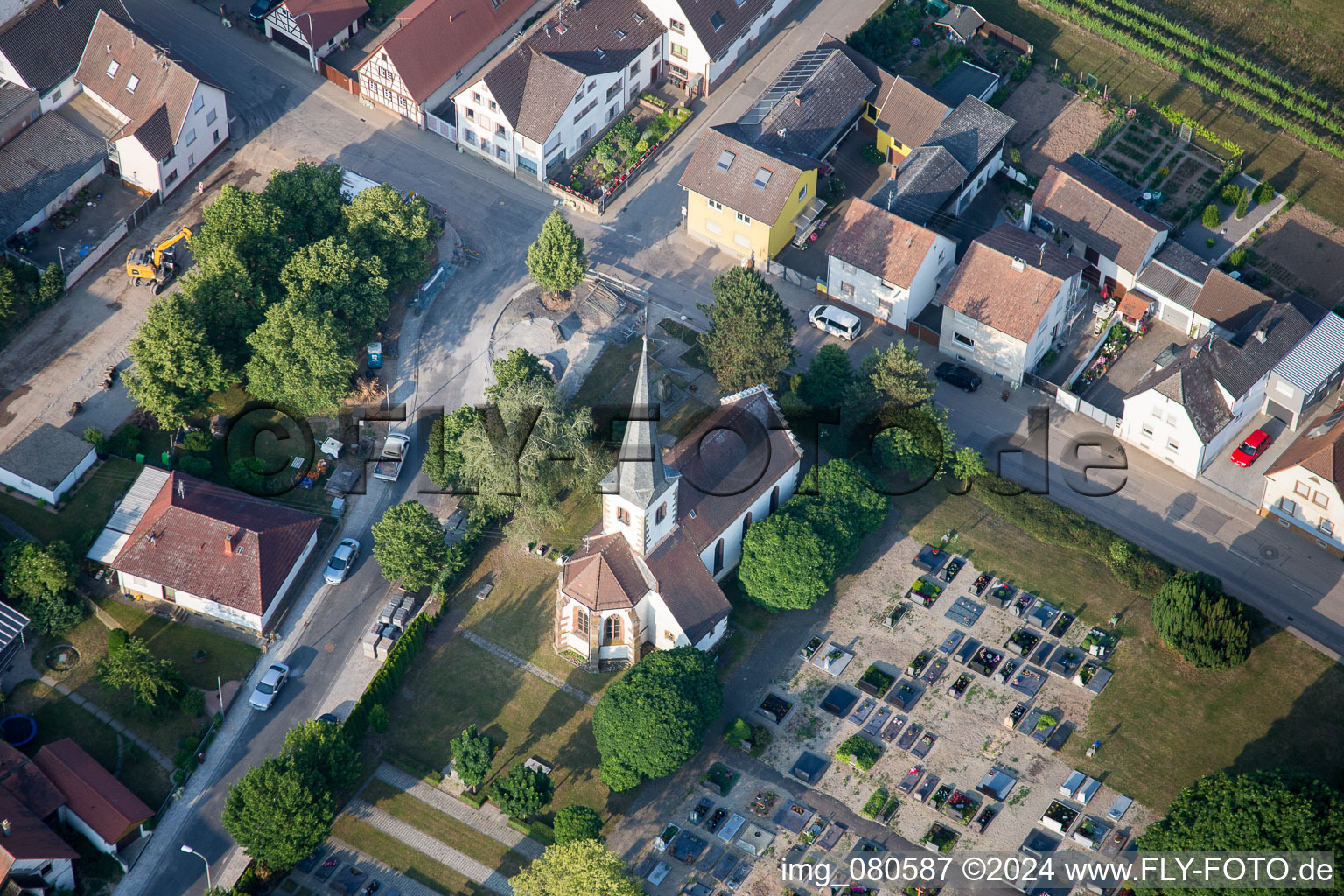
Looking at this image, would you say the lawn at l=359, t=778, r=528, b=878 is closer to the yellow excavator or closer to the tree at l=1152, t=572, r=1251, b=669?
the tree at l=1152, t=572, r=1251, b=669

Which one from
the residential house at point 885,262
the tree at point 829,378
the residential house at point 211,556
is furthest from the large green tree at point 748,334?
the residential house at point 211,556

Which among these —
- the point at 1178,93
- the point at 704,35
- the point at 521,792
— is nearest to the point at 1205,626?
the point at 521,792

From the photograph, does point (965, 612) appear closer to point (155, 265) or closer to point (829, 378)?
point (829, 378)

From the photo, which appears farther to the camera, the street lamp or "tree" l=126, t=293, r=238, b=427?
"tree" l=126, t=293, r=238, b=427

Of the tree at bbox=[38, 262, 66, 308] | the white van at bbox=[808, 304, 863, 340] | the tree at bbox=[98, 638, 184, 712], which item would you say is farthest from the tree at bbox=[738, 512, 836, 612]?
the tree at bbox=[38, 262, 66, 308]

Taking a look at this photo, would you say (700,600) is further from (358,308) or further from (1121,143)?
(1121,143)

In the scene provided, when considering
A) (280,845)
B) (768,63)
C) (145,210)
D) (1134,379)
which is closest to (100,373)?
(145,210)
